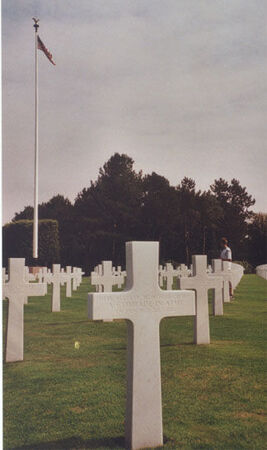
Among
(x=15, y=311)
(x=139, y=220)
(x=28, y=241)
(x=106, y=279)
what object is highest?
(x=139, y=220)

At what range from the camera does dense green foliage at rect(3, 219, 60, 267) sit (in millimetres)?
29528

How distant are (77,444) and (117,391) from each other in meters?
1.30

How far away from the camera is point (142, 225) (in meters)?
43.6

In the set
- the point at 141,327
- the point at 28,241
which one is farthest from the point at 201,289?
the point at 28,241

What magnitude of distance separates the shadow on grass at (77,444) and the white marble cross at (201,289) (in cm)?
359

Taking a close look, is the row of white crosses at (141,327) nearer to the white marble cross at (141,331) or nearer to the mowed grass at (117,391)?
the white marble cross at (141,331)

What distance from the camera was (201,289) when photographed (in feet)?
23.3

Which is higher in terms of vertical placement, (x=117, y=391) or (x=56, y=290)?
(x=56, y=290)

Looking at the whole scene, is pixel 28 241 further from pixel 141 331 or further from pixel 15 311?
pixel 141 331

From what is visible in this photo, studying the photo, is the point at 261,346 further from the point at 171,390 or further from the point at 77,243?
the point at 77,243

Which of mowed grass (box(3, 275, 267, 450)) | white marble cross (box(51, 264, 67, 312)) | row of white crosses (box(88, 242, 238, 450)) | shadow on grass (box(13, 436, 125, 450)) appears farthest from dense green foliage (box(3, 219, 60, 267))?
row of white crosses (box(88, 242, 238, 450))

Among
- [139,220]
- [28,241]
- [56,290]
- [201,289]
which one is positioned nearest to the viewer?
[201,289]

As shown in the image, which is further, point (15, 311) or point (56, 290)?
point (56, 290)

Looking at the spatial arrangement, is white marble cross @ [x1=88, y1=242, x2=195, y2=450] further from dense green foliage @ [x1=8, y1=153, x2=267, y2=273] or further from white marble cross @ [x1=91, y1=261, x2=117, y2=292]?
dense green foliage @ [x1=8, y1=153, x2=267, y2=273]
